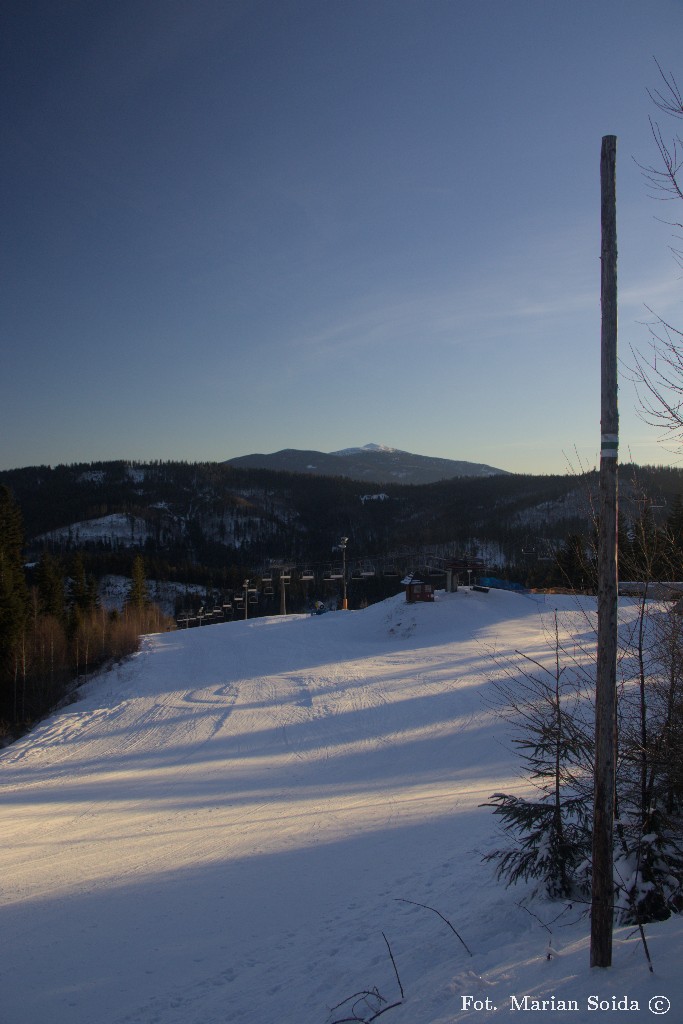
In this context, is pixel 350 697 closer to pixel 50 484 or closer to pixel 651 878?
pixel 651 878

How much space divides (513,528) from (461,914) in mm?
124716

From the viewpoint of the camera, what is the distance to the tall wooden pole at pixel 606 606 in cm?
422

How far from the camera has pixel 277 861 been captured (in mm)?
10281

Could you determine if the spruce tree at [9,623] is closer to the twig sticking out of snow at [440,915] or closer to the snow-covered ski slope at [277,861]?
the snow-covered ski slope at [277,861]

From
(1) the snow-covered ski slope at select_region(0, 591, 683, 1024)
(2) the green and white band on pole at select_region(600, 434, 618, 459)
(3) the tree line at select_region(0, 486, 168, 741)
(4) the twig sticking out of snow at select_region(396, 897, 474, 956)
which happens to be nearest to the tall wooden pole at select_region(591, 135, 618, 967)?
(2) the green and white band on pole at select_region(600, 434, 618, 459)

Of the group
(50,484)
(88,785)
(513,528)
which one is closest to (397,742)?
(88,785)

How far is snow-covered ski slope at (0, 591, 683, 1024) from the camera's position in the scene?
5.52 meters

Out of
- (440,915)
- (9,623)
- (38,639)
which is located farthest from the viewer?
(38,639)

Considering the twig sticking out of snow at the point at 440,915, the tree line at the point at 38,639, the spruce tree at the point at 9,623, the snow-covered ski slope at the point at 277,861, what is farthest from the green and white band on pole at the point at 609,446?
the spruce tree at the point at 9,623

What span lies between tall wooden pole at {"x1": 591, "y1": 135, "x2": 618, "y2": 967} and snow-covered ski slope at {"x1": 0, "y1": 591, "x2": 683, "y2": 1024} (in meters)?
0.51

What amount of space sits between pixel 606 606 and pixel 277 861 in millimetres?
8520

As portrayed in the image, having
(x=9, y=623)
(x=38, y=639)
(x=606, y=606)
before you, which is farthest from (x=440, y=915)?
(x=38, y=639)

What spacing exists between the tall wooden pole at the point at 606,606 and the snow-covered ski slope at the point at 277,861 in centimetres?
51

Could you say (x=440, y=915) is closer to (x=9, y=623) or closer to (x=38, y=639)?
(x=9, y=623)
